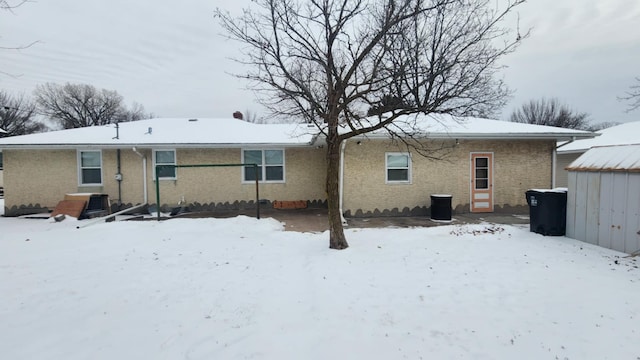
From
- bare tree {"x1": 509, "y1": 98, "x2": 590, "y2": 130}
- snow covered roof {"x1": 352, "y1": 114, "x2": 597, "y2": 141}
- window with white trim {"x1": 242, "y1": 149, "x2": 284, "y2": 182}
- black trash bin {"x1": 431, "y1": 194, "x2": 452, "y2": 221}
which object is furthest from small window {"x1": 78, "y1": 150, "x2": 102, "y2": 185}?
bare tree {"x1": 509, "y1": 98, "x2": 590, "y2": 130}

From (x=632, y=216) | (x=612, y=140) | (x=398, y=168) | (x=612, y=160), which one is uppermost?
(x=612, y=140)

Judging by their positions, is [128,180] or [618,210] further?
[128,180]

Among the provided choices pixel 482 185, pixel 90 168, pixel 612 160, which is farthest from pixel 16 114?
pixel 612 160

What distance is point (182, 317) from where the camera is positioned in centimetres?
360

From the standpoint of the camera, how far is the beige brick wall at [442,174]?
10211 millimetres

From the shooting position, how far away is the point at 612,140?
62.8ft

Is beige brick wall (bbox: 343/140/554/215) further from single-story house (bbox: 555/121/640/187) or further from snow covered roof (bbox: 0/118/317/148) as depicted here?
single-story house (bbox: 555/121/640/187)

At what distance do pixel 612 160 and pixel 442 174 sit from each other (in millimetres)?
4555

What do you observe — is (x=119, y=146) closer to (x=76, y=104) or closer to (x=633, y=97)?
(x=633, y=97)

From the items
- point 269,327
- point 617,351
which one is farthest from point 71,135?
point 617,351

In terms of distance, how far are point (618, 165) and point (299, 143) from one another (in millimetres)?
8940

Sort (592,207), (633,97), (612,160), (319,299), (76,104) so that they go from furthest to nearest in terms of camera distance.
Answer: (76,104)
(633,97)
(592,207)
(612,160)
(319,299)

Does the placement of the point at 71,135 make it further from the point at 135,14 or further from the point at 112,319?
the point at 112,319

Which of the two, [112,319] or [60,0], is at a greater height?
[60,0]
